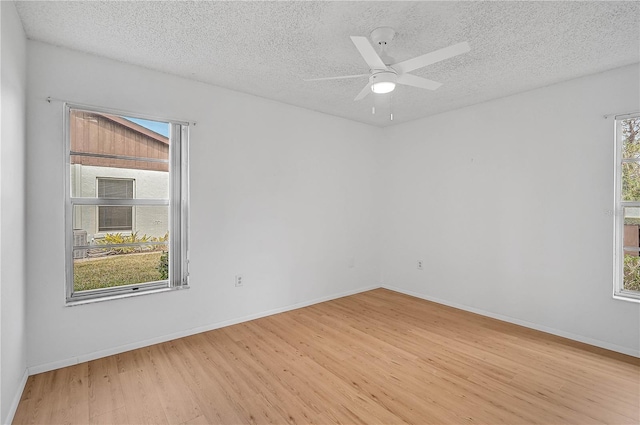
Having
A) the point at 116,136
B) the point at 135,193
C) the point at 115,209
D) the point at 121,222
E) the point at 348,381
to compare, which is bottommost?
the point at 348,381

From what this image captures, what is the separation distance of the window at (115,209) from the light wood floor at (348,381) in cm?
118

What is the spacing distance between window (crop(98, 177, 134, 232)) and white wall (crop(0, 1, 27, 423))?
557mm

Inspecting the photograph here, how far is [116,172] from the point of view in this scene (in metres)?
2.96

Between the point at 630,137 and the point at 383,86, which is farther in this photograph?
the point at 630,137

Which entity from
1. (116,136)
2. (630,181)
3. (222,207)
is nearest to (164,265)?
(222,207)

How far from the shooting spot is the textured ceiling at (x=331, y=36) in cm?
209

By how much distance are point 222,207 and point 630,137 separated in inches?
162

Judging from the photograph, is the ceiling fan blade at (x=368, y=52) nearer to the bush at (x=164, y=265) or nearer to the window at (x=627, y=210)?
the window at (x=627, y=210)

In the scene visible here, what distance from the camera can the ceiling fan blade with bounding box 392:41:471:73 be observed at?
1896 millimetres

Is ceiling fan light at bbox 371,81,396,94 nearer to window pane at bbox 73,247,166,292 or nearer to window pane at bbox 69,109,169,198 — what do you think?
window pane at bbox 69,109,169,198

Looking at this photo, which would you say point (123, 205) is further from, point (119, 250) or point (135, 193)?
point (119, 250)

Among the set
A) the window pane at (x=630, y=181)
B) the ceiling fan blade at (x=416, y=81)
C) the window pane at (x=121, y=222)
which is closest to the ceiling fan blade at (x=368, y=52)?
the ceiling fan blade at (x=416, y=81)

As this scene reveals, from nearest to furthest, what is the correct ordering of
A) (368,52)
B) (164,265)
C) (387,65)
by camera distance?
(368,52)
(387,65)
(164,265)

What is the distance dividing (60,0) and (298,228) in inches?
119
